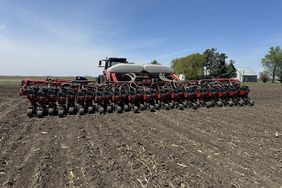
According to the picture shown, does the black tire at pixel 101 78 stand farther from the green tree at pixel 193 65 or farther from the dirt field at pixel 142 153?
the green tree at pixel 193 65

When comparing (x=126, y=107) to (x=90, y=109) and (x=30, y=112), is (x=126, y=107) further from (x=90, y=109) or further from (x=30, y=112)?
(x=30, y=112)

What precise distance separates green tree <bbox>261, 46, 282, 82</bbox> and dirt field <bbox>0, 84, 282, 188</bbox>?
83.5 metres

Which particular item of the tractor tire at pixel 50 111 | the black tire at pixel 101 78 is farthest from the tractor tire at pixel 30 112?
the black tire at pixel 101 78

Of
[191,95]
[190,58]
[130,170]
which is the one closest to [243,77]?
[190,58]

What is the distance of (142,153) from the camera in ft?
17.6

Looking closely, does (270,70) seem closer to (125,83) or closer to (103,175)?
(125,83)

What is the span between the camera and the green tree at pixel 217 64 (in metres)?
64.4

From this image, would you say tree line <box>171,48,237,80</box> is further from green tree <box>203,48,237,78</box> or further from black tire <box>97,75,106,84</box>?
black tire <box>97,75,106,84</box>

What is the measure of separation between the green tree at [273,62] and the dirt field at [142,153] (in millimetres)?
83514

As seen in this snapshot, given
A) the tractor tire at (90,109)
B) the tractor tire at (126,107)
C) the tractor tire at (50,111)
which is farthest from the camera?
the tractor tire at (126,107)

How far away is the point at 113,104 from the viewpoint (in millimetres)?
10664

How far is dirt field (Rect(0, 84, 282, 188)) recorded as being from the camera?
13.8ft

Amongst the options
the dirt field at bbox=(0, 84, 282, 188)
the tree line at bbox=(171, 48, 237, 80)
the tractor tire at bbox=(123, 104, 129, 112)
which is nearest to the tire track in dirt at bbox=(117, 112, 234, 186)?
the dirt field at bbox=(0, 84, 282, 188)

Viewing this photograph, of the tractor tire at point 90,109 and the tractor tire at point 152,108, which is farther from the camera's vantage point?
the tractor tire at point 152,108
